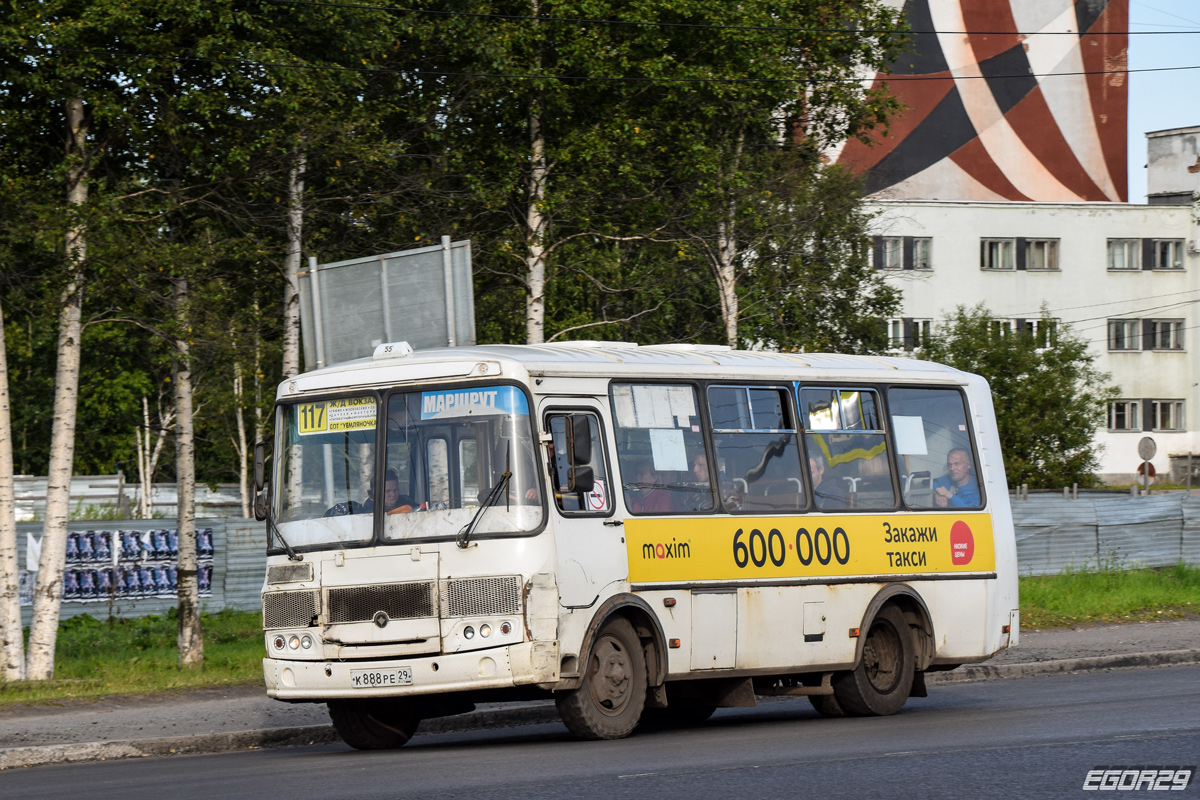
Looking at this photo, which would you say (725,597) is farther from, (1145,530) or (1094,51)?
(1094,51)

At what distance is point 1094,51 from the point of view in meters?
77.0

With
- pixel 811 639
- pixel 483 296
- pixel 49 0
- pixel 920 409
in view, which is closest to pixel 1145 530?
pixel 483 296

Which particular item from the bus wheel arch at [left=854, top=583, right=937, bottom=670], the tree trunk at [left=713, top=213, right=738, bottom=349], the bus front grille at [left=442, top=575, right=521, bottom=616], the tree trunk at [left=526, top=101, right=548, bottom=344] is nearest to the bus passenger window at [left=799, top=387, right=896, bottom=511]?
the bus wheel arch at [left=854, top=583, right=937, bottom=670]

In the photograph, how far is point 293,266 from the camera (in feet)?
73.6

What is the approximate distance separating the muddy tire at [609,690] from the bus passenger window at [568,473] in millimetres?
871

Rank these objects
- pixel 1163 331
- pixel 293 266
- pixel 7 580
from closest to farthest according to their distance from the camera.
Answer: pixel 7 580 → pixel 293 266 → pixel 1163 331

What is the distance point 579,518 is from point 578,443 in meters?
0.59

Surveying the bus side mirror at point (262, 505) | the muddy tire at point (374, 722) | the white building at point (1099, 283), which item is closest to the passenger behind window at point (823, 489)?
the muddy tire at point (374, 722)

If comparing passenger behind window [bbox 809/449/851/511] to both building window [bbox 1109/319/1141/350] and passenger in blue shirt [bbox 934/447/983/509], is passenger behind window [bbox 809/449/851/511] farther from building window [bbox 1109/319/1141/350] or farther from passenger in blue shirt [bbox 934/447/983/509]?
building window [bbox 1109/319/1141/350]

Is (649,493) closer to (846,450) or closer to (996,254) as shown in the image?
(846,450)

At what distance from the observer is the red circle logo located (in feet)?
48.5

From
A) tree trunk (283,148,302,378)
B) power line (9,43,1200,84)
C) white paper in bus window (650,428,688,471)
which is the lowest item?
white paper in bus window (650,428,688,471)

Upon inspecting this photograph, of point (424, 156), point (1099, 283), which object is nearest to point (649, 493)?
point (424, 156)

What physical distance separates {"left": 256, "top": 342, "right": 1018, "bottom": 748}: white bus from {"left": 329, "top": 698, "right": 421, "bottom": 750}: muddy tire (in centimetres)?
2
